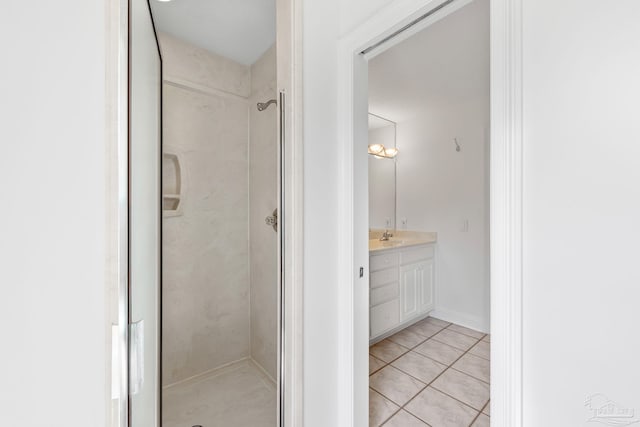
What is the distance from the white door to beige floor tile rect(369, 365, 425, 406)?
1502 millimetres

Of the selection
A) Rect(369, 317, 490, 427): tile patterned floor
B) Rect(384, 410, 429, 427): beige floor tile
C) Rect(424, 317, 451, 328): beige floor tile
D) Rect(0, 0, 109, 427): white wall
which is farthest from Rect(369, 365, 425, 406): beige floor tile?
Rect(0, 0, 109, 427): white wall

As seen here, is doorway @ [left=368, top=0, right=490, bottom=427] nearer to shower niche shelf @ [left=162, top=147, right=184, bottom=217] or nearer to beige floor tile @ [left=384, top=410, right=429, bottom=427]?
beige floor tile @ [left=384, top=410, right=429, bottom=427]

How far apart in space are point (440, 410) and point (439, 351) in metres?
0.82

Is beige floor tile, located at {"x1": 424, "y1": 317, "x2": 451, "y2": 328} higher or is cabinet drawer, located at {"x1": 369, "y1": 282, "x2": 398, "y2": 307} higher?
cabinet drawer, located at {"x1": 369, "y1": 282, "x2": 398, "y2": 307}

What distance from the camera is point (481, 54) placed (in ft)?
6.26

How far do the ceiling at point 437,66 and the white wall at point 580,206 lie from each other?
116 cm

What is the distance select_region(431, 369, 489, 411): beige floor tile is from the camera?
176 cm

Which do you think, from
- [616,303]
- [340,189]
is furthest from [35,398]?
[616,303]

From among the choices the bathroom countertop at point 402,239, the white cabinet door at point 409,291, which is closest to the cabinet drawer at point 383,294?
the white cabinet door at point 409,291

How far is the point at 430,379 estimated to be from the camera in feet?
6.61

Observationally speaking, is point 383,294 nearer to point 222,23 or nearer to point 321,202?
point 321,202

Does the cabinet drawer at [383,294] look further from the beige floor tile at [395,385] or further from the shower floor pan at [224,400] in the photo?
the shower floor pan at [224,400]

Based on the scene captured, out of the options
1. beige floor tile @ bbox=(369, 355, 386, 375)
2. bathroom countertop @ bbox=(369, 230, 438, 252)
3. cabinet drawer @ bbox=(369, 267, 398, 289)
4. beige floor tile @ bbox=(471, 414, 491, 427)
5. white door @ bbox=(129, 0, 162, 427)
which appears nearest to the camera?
white door @ bbox=(129, 0, 162, 427)

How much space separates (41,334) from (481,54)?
269cm
